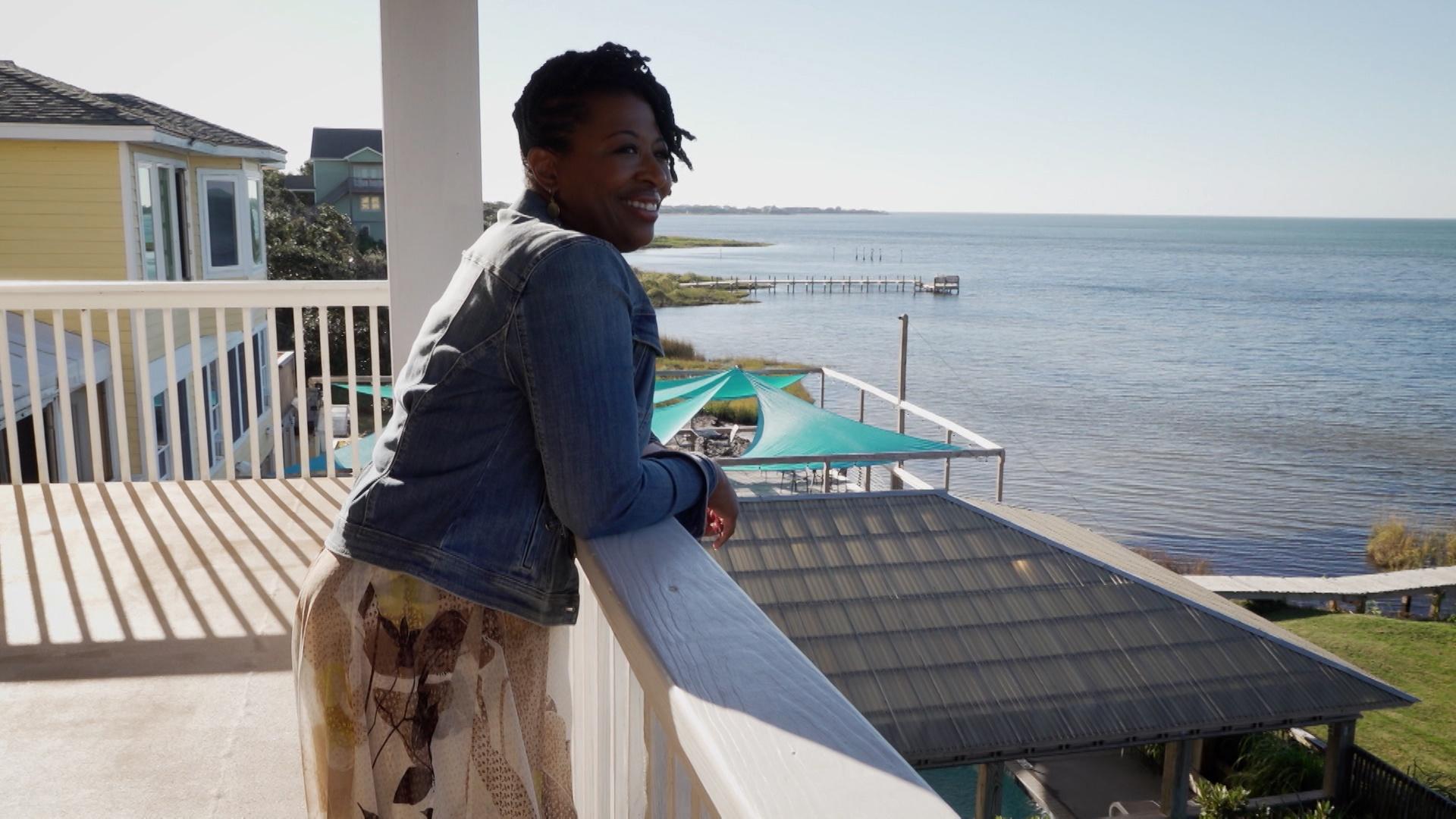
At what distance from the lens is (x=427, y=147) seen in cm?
274

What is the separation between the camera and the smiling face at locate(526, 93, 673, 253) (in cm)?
116

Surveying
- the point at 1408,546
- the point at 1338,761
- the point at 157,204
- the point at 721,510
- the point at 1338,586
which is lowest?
the point at 1408,546

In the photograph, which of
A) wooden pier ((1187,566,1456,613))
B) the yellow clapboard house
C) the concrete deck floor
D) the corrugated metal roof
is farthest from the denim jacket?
wooden pier ((1187,566,1456,613))

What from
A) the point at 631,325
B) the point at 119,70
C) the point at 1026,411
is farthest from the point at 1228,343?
the point at 631,325

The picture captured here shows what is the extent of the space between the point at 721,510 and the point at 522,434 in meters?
0.31

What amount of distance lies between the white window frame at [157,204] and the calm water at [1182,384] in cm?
1761

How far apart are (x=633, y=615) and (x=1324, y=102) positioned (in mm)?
98842

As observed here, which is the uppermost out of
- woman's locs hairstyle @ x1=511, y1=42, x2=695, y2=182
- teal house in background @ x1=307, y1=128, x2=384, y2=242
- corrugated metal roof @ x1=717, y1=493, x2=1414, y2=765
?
teal house in background @ x1=307, y1=128, x2=384, y2=242

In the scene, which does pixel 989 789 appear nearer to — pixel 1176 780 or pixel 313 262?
pixel 1176 780

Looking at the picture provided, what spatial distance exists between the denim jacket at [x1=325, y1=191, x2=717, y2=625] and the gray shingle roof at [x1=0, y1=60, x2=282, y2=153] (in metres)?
10.1

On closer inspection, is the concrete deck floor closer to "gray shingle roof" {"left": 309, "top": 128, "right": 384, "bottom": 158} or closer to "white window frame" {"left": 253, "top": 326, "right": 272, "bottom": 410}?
"white window frame" {"left": 253, "top": 326, "right": 272, "bottom": 410}

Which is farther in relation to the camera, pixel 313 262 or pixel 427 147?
pixel 313 262

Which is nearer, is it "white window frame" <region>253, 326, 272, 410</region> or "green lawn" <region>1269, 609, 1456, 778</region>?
"white window frame" <region>253, 326, 272, 410</region>

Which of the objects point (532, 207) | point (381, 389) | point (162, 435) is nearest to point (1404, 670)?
point (381, 389)
